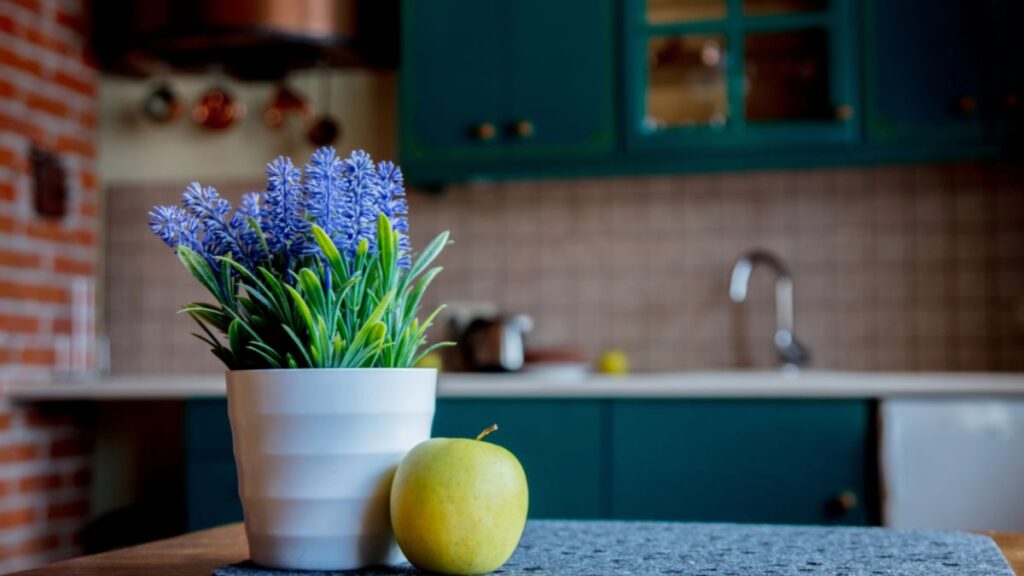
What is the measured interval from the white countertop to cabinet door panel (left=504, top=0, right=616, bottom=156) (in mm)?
623

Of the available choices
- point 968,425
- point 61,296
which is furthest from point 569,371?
point 61,296

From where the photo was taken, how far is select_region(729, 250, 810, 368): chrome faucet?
3.00m

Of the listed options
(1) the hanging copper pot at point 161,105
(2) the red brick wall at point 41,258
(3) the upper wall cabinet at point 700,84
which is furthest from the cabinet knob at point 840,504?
(1) the hanging copper pot at point 161,105

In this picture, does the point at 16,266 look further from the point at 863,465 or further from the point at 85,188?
the point at 863,465

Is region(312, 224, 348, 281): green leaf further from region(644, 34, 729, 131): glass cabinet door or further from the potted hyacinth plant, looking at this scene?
region(644, 34, 729, 131): glass cabinet door

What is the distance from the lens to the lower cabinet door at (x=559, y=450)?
8.46 feet

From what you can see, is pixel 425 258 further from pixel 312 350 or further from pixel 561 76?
pixel 561 76

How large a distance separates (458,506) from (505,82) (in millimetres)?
2246

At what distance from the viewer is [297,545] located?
862 mm

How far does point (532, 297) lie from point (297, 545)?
236 cm

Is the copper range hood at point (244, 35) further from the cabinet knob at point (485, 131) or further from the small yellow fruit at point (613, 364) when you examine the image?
the small yellow fruit at point (613, 364)

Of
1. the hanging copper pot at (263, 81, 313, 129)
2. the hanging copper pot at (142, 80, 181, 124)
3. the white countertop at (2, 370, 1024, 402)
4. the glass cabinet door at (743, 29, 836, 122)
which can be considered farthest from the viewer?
the hanging copper pot at (142, 80, 181, 124)

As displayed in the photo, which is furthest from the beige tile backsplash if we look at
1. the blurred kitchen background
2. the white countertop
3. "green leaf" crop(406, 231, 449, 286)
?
"green leaf" crop(406, 231, 449, 286)

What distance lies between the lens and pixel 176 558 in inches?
39.2
